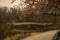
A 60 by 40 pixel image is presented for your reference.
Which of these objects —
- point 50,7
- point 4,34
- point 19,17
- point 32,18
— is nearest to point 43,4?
point 50,7

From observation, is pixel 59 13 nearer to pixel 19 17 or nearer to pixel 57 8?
pixel 57 8

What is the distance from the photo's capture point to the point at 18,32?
2.10m

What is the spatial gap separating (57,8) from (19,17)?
516 mm

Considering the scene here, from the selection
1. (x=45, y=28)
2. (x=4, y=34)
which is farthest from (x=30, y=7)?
(x=4, y=34)

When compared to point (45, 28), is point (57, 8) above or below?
above

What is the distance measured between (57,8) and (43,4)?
19 cm

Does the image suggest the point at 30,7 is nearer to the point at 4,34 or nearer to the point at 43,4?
the point at 43,4

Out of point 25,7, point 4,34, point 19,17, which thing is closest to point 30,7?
point 25,7

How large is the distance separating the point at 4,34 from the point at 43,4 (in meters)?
0.65

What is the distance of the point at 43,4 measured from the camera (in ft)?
6.87

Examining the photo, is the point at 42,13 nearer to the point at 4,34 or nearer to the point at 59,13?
the point at 59,13

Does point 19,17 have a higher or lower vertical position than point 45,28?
higher

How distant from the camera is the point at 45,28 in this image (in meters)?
2.08

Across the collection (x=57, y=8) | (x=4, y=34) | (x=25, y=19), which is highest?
(x=57, y=8)
